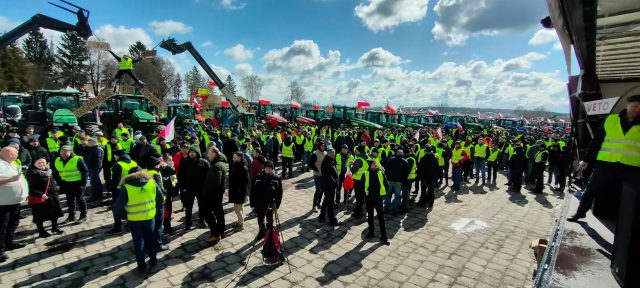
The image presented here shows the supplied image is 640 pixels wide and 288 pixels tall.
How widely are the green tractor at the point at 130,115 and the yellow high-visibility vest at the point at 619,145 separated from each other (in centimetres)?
1689

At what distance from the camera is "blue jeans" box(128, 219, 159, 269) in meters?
4.46

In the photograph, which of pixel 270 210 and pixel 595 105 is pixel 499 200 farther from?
pixel 270 210

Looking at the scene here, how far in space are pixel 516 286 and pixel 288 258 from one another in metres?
3.73

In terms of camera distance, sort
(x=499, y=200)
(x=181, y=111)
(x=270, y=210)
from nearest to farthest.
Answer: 1. (x=270, y=210)
2. (x=499, y=200)
3. (x=181, y=111)

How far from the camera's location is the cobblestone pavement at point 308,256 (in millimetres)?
4574

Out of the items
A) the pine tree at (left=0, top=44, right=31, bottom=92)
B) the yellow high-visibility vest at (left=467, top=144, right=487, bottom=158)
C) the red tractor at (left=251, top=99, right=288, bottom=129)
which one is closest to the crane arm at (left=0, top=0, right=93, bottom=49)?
the red tractor at (left=251, top=99, right=288, bottom=129)

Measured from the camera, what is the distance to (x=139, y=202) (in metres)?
4.40

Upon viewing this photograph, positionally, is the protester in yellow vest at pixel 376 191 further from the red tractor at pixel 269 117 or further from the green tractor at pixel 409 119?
the green tractor at pixel 409 119

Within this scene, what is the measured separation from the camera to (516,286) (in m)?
4.77

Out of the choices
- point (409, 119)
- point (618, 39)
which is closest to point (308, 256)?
point (618, 39)

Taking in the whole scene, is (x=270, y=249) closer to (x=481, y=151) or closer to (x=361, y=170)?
(x=361, y=170)

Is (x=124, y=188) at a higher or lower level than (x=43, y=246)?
higher

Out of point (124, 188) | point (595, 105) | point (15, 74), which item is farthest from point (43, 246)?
point (15, 74)

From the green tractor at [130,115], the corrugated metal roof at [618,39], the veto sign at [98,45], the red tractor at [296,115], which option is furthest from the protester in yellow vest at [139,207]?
the red tractor at [296,115]
